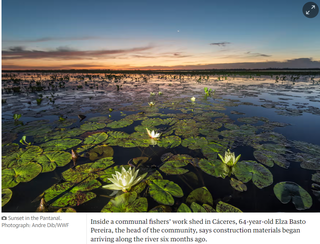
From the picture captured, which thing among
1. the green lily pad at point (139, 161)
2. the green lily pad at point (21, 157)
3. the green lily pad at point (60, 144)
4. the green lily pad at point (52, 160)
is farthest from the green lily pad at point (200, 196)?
the green lily pad at point (21, 157)

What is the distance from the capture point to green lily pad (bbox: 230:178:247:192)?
2.50m

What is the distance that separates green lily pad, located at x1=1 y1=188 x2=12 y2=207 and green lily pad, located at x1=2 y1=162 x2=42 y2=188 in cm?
10

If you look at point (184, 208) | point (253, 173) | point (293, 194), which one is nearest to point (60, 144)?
point (184, 208)

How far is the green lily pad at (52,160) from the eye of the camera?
305 centimetres

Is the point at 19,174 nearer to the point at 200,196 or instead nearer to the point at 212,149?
the point at 200,196

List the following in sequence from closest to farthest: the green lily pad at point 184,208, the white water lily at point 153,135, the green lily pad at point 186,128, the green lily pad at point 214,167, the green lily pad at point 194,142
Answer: the green lily pad at point 184,208 → the green lily pad at point 214,167 → the green lily pad at point 194,142 → the white water lily at point 153,135 → the green lily pad at point 186,128

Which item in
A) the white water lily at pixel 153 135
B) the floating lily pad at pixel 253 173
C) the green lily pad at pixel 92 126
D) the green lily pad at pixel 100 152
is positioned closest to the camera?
the floating lily pad at pixel 253 173

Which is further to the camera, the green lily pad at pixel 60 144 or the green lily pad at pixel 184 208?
the green lily pad at pixel 60 144

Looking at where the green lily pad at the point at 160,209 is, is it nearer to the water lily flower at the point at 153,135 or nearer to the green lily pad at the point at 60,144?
the water lily flower at the point at 153,135

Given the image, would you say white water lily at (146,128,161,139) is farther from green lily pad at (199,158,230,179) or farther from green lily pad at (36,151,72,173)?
green lily pad at (36,151,72,173)

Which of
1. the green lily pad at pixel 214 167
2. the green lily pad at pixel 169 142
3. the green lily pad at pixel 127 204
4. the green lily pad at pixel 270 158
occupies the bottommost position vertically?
the green lily pad at pixel 127 204

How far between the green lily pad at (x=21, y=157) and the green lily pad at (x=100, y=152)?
1.25m

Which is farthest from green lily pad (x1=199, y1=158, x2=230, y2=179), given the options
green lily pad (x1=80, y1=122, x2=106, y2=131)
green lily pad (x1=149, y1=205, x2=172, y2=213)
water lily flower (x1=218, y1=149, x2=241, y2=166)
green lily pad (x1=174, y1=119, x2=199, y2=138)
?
green lily pad (x1=80, y1=122, x2=106, y2=131)
